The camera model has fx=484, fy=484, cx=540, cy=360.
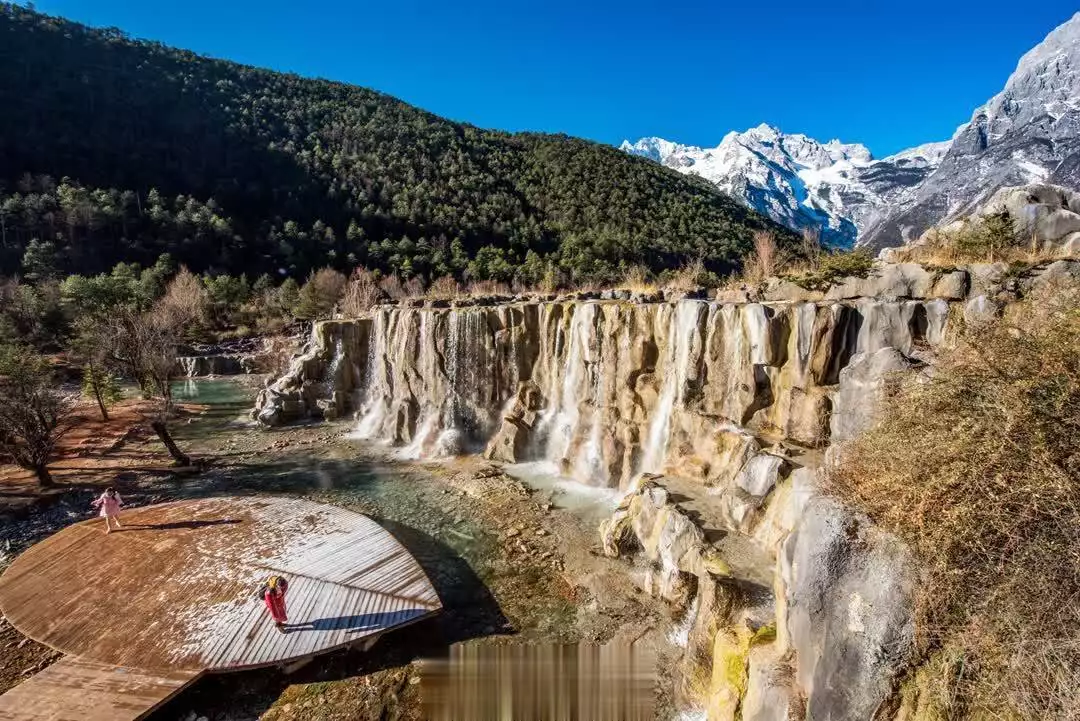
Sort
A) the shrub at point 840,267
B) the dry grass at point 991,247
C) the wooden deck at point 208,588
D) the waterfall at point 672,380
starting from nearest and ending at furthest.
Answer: the wooden deck at point 208,588 → the dry grass at point 991,247 → the shrub at point 840,267 → the waterfall at point 672,380

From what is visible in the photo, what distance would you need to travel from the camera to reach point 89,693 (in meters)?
6.72

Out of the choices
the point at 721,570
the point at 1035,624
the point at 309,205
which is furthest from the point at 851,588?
the point at 309,205

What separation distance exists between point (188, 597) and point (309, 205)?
72.8m

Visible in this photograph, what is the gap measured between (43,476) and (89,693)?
11013 mm

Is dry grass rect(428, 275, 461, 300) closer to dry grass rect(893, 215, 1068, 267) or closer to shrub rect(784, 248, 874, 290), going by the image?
shrub rect(784, 248, 874, 290)

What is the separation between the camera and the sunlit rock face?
1039 cm

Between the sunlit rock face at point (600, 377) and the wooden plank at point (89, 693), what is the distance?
10061 mm

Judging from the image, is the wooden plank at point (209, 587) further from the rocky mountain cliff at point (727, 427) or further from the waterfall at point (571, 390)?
the waterfall at point (571, 390)

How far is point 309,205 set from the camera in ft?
232

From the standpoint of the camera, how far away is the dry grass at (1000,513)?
121 inches

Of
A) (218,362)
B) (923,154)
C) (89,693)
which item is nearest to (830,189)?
(923,154)

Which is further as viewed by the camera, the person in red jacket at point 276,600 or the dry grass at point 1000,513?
the person in red jacket at point 276,600

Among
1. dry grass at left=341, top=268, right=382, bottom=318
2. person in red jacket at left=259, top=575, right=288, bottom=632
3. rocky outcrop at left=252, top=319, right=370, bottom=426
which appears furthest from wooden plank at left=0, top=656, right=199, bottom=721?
dry grass at left=341, top=268, right=382, bottom=318

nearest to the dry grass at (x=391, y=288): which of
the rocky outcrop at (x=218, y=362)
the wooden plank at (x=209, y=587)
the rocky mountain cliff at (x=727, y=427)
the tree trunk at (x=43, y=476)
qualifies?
the rocky outcrop at (x=218, y=362)
